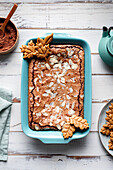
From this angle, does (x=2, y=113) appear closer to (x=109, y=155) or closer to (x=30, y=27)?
(x=30, y=27)

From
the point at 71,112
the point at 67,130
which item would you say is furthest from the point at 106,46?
the point at 67,130

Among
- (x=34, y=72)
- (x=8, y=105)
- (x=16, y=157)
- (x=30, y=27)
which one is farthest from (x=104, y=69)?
(x=16, y=157)

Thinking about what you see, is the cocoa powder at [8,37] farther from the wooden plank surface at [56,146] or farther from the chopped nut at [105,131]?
the chopped nut at [105,131]

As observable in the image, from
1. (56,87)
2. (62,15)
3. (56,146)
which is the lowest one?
(56,146)

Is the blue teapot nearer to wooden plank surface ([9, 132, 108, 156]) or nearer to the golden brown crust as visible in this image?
the golden brown crust

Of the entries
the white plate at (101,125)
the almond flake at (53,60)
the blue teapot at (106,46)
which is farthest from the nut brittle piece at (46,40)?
the white plate at (101,125)

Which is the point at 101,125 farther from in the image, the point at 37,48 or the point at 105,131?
the point at 37,48
